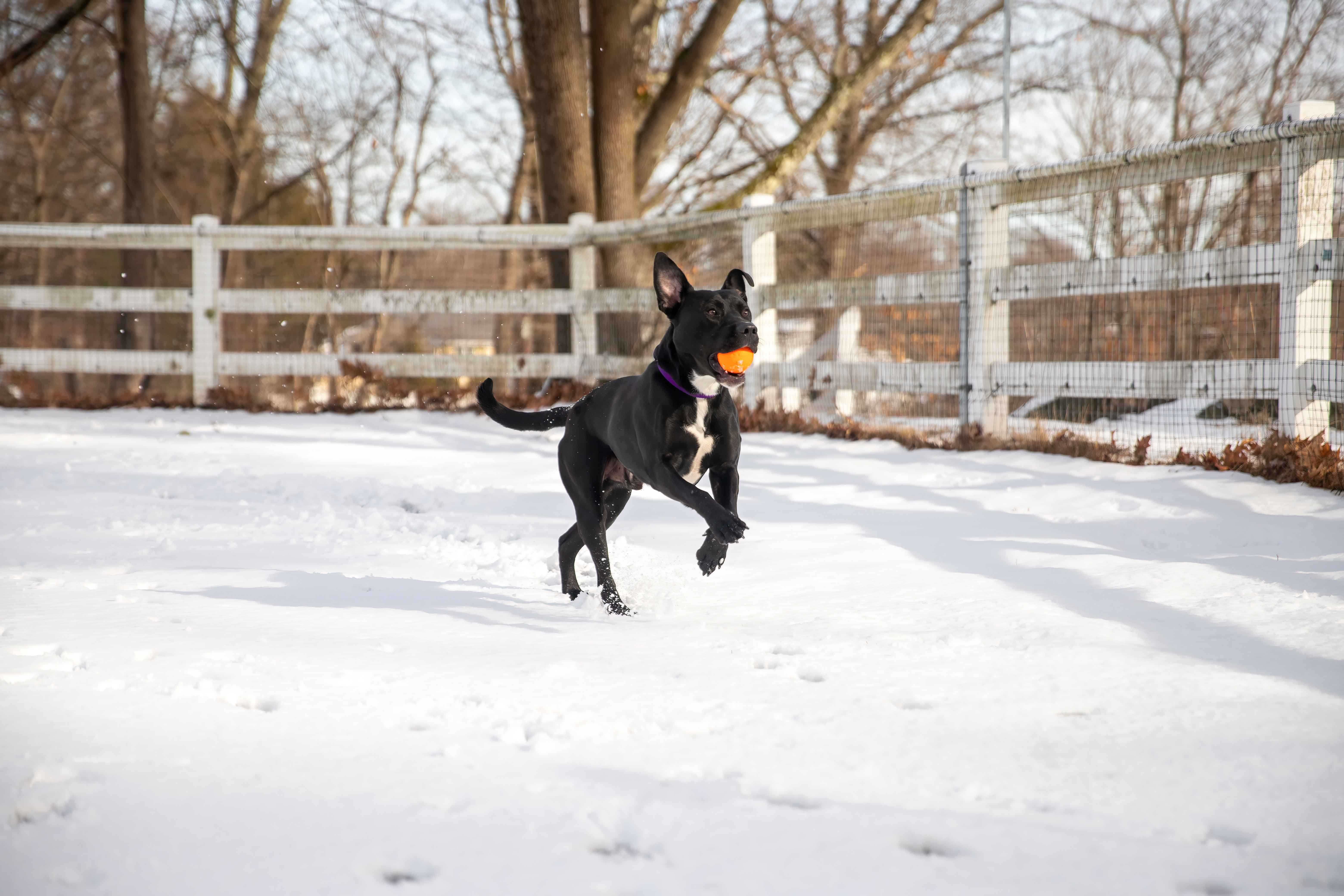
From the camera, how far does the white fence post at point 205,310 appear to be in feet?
38.9

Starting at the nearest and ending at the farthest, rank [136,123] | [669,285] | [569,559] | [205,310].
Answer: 1. [669,285]
2. [569,559]
3. [205,310]
4. [136,123]

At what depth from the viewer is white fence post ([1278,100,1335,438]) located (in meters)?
5.93

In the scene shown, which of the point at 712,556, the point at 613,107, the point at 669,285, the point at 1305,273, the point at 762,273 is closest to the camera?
the point at 712,556

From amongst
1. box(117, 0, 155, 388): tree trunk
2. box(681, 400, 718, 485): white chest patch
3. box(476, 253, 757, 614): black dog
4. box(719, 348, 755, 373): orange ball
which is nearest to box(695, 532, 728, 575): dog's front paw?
box(476, 253, 757, 614): black dog

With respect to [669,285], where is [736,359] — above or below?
below

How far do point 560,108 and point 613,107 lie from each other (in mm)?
715

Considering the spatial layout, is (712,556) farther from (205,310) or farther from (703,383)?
(205,310)

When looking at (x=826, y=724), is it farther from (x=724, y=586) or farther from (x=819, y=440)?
(x=819, y=440)

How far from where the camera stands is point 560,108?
473 inches

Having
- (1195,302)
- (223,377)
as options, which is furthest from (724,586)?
(223,377)

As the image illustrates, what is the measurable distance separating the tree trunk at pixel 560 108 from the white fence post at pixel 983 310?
16.5ft

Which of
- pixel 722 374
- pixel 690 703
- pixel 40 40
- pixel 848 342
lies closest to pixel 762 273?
pixel 848 342

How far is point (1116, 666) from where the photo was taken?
121 inches

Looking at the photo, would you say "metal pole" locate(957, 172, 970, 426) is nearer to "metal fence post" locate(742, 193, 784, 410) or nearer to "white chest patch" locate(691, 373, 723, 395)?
"metal fence post" locate(742, 193, 784, 410)
